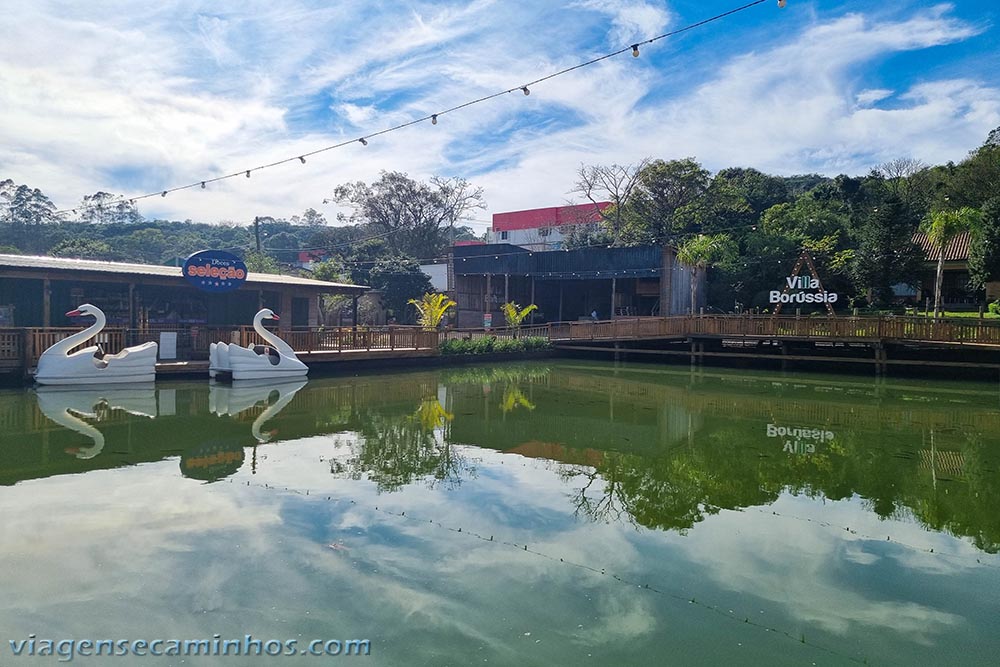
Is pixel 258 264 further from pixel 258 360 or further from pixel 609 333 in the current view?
pixel 258 360

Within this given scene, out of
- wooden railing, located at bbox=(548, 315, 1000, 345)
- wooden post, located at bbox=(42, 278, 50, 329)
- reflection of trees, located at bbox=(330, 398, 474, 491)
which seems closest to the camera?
reflection of trees, located at bbox=(330, 398, 474, 491)

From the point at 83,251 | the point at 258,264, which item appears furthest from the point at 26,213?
the point at 258,264

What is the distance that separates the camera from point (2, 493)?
21.2ft

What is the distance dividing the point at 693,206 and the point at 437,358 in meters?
18.9

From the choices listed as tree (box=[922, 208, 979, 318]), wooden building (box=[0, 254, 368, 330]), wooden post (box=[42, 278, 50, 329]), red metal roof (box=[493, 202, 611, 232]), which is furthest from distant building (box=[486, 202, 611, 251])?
wooden post (box=[42, 278, 50, 329])

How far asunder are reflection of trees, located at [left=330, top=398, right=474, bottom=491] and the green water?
60 millimetres

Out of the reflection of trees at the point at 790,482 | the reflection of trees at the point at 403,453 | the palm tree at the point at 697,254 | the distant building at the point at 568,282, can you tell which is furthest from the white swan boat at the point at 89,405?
the palm tree at the point at 697,254

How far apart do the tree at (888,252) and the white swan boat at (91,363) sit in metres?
23.7

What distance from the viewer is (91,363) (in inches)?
554

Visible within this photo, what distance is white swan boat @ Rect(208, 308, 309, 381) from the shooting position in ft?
50.7

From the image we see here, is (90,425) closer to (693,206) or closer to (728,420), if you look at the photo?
(728,420)

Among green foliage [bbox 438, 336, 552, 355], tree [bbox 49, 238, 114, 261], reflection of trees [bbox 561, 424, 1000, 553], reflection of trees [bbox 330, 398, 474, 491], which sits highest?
tree [bbox 49, 238, 114, 261]

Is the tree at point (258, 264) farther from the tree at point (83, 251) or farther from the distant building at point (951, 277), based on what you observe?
the distant building at point (951, 277)

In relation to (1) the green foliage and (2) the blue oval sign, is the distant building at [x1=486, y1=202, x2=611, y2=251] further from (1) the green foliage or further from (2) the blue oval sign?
(2) the blue oval sign
